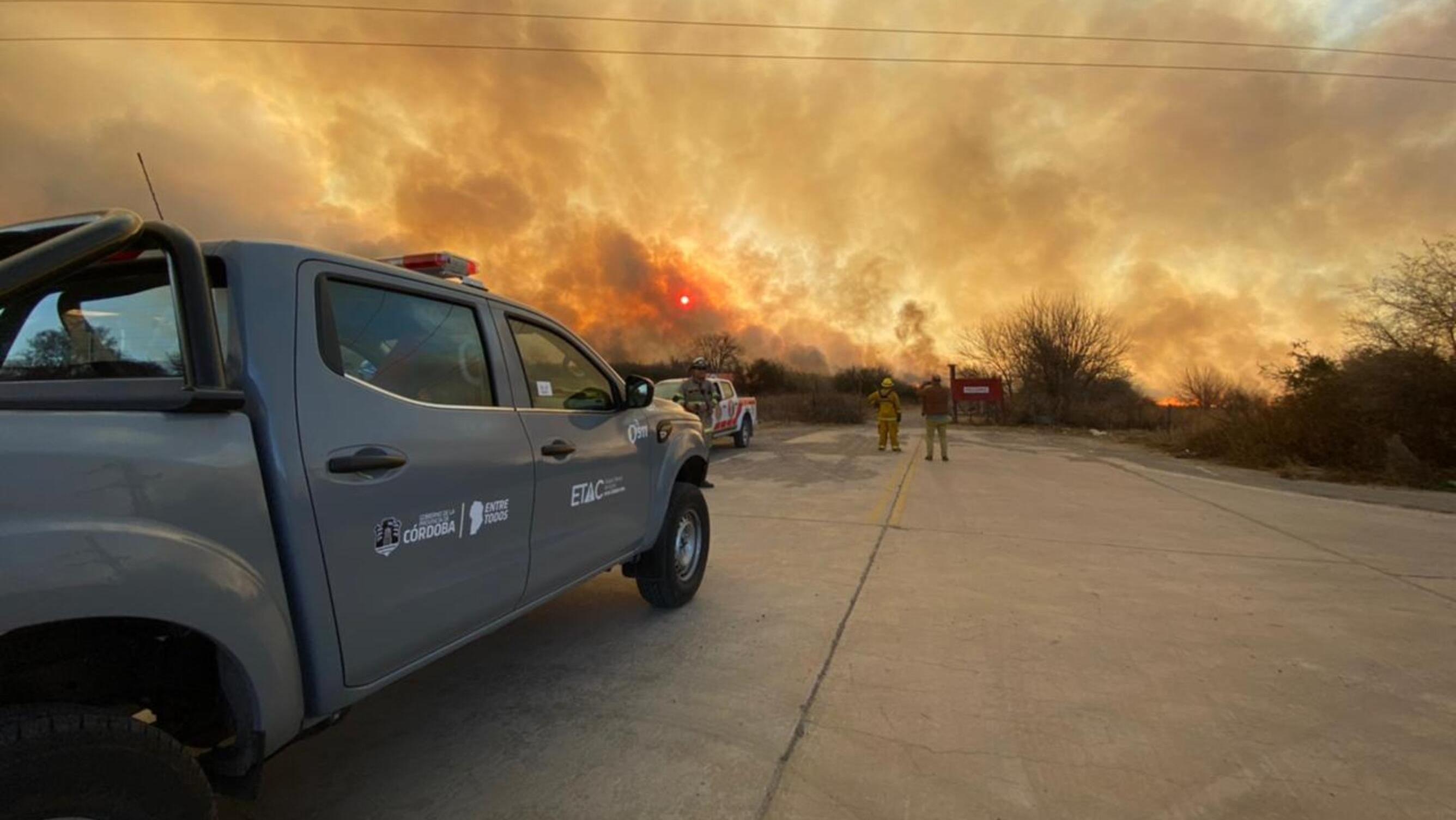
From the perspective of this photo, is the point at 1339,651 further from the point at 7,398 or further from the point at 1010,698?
the point at 7,398

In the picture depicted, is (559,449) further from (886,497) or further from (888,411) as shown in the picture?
(888,411)

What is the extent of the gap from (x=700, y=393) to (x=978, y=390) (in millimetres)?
22529

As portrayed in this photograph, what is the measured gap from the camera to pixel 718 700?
10.9 ft

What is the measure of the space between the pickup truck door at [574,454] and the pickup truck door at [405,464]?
0.13 meters

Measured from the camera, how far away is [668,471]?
14.4 feet

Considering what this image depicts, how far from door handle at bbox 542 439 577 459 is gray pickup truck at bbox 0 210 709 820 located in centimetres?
4

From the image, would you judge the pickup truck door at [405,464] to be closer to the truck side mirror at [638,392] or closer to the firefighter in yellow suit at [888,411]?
the truck side mirror at [638,392]

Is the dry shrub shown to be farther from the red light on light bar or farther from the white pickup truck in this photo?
the red light on light bar

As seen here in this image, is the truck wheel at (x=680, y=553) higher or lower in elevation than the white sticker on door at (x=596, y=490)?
lower

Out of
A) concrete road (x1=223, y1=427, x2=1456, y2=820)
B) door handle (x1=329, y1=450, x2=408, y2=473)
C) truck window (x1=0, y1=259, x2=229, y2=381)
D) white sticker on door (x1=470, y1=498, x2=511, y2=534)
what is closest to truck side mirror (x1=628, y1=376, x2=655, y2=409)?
white sticker on door (x1=470, y1=498, x2=511, y2=534)

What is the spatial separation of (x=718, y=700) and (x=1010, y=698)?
1522mm

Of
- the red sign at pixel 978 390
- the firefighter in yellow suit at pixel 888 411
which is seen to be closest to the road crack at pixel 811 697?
the firefighter in yellow suit at pixel 888 411

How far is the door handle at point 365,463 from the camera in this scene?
82.4 inches

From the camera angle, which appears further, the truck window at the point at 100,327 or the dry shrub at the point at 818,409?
the dry shrub at the point at 818,409
